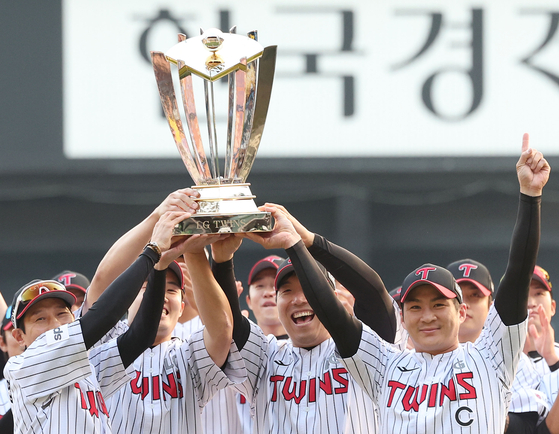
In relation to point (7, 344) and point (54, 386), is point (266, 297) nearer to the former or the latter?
point (7, 344)

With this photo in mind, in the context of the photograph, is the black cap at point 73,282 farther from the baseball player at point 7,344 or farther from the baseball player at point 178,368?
the baseball player at point 178,368

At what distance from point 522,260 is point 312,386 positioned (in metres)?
0.79

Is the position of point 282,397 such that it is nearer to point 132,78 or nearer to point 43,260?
point 132,78

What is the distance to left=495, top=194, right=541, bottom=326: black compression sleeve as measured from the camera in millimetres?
2473

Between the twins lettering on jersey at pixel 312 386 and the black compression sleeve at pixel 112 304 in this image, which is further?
the twins lettering on jersey at pixel 312 386

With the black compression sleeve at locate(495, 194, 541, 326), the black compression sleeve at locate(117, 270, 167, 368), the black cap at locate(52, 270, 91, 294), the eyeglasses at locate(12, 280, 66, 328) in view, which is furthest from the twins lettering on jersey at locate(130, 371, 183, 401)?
the black compression sleeve at locate(495, 194, 541, 326)

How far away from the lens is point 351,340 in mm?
2621

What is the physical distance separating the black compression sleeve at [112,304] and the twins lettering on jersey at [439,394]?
2.76ft

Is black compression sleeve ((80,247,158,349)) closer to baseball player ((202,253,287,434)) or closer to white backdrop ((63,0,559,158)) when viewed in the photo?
baseball player ((202,253,287,434))

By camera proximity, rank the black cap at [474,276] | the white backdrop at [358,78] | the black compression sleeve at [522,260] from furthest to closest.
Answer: the white backdrop at [358,78] < the black cap at [474,276] < the black compression sleeve at [522,260]

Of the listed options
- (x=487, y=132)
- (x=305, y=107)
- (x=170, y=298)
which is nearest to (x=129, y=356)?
(x=170, y=298)

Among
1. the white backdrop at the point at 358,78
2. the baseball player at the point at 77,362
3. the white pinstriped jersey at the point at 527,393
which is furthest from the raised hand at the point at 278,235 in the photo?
the white backdrop at the point at 358,78

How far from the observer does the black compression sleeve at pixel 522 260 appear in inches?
97.3

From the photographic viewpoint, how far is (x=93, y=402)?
2582 millimetres
